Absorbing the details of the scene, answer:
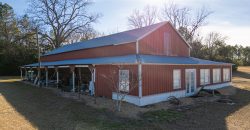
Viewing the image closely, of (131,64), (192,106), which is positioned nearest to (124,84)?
(131,64)

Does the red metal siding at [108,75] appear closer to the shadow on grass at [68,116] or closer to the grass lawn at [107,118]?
the shadow on grass at [68,116]

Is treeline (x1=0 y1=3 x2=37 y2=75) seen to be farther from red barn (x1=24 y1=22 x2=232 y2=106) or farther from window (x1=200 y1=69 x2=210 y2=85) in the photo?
window (x1=200 y1=69 x2=210 y2=85)

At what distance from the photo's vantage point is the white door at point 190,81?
17141 mm

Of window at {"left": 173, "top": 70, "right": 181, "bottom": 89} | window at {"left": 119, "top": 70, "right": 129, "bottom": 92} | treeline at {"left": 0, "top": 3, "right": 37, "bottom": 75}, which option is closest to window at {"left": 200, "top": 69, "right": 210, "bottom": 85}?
window at {"left": 173, "top": 70, "right": 181, "bottom": 89}

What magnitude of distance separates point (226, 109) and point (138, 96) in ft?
16.2

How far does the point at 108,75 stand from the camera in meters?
15.4

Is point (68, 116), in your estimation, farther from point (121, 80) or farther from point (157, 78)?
point (157, 78)

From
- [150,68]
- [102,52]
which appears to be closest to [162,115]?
[150,68]

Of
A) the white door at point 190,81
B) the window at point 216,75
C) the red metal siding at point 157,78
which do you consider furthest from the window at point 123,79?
the window at point 216,75

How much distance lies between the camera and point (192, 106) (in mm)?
13148

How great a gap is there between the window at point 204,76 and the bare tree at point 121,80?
8196 mm

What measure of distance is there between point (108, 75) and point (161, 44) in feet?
16.8

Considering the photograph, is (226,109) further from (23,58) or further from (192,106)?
(23,58)

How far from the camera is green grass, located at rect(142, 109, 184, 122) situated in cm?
1020
